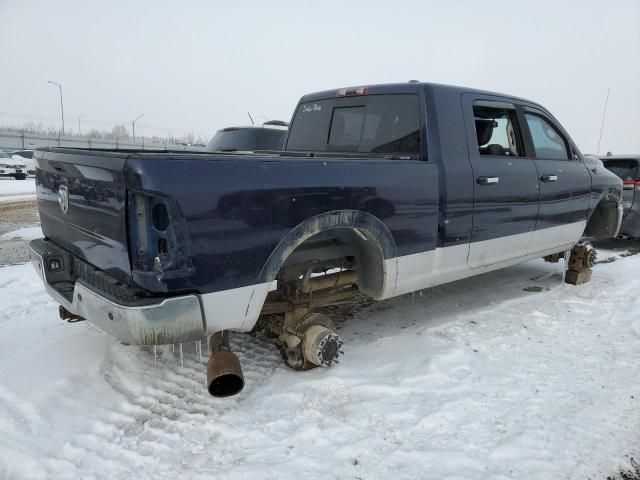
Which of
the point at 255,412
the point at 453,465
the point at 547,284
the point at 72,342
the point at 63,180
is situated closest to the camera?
the point at 453,465

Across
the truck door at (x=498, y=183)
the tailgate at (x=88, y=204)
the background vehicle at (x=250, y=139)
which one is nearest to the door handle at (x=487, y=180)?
the truck door at (x=498, y=183)

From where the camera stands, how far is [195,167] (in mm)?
2283

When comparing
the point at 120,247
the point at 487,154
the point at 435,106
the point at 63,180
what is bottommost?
the point at 120,247

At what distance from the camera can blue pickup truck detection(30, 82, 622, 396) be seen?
229 cm

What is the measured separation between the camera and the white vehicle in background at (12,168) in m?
23.2

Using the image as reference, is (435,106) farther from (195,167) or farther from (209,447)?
(209,447)

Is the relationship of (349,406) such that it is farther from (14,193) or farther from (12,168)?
(12,168)

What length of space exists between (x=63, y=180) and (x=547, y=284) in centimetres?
515

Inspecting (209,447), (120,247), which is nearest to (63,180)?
(120,247)

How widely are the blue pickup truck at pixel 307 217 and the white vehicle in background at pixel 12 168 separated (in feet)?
77.9

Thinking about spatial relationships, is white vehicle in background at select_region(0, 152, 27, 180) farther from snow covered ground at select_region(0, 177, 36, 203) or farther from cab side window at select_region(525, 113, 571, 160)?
cab side window at select_region(525, 113, 571, 160)

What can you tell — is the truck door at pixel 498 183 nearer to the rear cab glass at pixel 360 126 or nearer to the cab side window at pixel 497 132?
the cab side window at pixel 497 132

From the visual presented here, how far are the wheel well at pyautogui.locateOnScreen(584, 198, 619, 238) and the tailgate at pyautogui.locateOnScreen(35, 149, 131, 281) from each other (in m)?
5.59

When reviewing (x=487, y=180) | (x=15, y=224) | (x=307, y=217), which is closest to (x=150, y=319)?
(x=307, y=217)
